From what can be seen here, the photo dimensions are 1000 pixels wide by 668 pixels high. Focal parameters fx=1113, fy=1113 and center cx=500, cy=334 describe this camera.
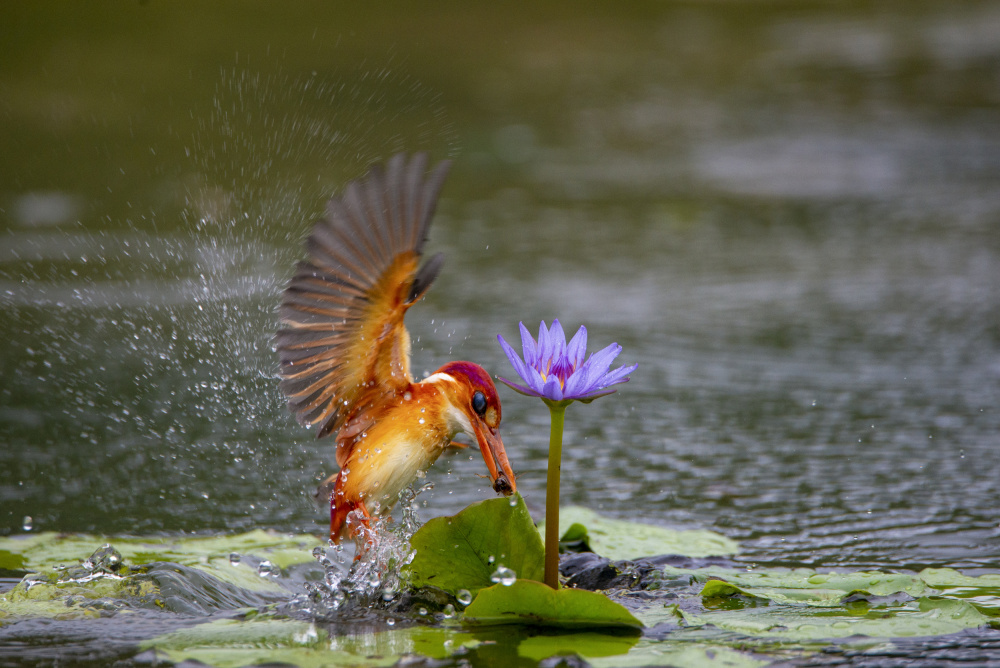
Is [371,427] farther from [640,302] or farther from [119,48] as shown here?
[119,48]

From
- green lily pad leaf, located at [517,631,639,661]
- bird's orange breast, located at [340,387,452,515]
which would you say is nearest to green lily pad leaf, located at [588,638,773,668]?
green lily pad leaf, located at [517,631,639,661]

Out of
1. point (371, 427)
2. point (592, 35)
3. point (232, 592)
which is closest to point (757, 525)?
point (371, 427)

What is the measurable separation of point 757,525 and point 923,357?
200 cm

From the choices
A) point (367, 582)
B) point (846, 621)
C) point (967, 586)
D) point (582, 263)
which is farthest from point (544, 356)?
point (582, 263)

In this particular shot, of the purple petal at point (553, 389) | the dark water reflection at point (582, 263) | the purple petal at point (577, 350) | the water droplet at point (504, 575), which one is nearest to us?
the purple petal at point (553, 389)

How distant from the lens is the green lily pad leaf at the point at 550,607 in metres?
2.33

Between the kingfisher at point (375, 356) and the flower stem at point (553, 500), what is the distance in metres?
0.17

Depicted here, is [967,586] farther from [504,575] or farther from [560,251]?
[560,251]

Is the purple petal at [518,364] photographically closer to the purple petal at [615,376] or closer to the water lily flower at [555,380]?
the water lily flower at [555,380]

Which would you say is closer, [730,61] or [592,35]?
[730,61]

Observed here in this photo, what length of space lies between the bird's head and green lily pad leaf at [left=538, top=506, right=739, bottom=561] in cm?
51

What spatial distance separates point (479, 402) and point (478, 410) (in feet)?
0.08

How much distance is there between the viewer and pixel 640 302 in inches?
233

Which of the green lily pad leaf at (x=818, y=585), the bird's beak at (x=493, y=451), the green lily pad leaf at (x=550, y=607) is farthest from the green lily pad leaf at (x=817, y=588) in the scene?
the bird's beak at (x=493, y=451)
